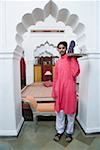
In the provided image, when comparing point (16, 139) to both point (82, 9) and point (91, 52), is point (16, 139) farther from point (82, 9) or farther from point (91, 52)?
point (82, 9)

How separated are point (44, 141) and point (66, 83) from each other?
39.4 inches

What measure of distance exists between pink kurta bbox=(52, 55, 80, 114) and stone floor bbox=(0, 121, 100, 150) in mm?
512

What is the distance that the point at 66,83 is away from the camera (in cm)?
284

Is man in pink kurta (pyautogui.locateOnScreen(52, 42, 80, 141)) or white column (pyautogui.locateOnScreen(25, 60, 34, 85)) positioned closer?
man in pink kurta (pyautogui.locateOnScreen(52, 42, 80, 141))

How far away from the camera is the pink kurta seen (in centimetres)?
283

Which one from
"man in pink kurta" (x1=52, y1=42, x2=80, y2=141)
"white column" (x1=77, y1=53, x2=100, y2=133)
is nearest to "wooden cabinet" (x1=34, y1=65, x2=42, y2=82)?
"white column" (x1=77, y1=53, x2=100, y2=133)

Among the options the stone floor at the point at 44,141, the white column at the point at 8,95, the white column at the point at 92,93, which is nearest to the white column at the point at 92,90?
the white column at the point at 92,93

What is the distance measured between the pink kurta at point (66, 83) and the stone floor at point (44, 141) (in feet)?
1.68

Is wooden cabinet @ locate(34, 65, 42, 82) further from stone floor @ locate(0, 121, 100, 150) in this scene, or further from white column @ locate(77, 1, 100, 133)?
white column @ locate(77, 1, 100, 133)

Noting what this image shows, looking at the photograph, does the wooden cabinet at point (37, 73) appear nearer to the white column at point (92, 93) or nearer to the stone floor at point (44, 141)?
the stone floor at point (44, 141)

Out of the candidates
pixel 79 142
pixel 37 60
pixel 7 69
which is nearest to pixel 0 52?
pixel 7 69

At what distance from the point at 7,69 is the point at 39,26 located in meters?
6.65

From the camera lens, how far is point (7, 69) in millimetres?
3025

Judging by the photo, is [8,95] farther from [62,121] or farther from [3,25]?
[3,25]
